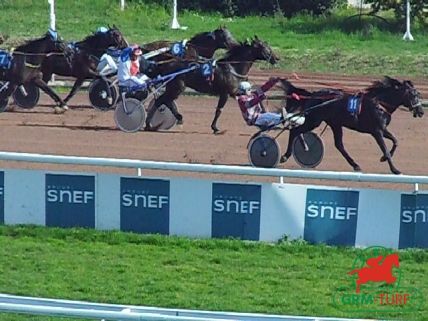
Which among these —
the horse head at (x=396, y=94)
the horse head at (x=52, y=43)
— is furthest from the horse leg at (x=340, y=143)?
the horse head at (x=52, y=43)

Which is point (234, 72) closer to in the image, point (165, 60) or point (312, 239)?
point (165, 60)

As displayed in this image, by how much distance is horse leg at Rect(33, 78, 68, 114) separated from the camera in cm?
2052

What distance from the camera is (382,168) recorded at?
16.7 metres

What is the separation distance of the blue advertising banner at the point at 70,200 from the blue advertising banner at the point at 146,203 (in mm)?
339

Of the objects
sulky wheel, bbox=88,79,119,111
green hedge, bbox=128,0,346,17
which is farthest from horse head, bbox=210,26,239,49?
green hedge, bbox=128,0,346,17

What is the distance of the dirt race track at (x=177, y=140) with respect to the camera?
17.2 meters

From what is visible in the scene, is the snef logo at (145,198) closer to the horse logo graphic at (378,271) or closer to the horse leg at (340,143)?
the horse logo graphic at (378,271)

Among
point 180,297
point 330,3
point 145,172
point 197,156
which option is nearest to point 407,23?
point 330,3

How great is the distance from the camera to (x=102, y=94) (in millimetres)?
20734

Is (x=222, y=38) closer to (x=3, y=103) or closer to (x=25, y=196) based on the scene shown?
(x=3, y=103)

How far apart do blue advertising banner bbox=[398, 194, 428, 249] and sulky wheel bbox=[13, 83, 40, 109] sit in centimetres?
1031

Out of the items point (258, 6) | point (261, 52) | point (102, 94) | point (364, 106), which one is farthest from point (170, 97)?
point (258, 6)

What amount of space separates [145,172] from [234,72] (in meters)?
5.13

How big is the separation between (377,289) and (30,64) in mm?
11118
